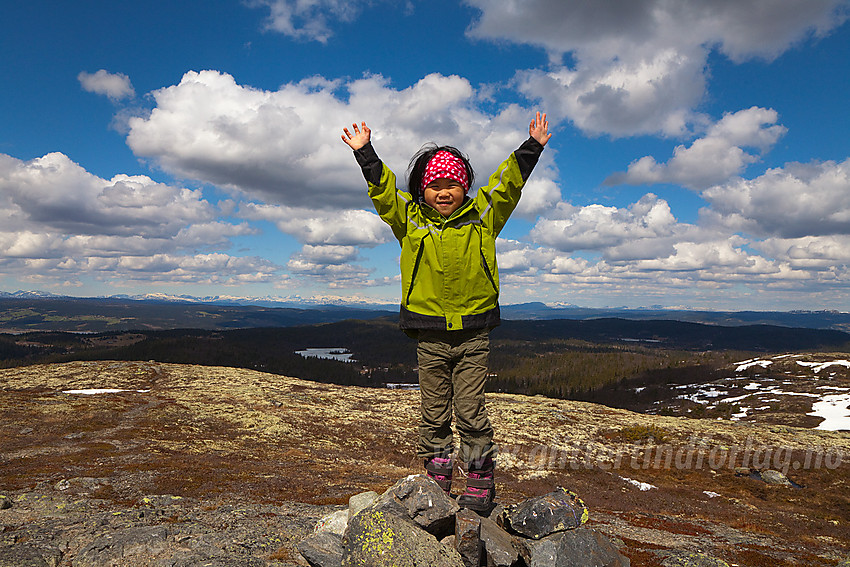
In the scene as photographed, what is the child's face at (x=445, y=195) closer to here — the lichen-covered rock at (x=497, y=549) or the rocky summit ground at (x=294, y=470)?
the lichen-covered rock at (x=497, y=549)

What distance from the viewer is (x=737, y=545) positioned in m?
11.6

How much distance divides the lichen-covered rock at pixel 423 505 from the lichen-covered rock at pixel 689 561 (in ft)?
15.6

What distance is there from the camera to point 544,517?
25.1 ft

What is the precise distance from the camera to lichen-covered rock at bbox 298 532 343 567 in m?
6.65

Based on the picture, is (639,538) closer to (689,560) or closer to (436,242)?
(689,560)

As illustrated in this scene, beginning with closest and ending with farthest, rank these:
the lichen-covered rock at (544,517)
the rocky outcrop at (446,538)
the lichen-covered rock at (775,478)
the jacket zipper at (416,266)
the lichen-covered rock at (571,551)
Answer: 1. the rocky outcrop at (446,538)
2. the lichen-covered rock at (571,551)
3. the jacket zipper at (416,266)
4. the lichen-covered rock at (544,517)
5. the lichen-covered rock at (775,478)

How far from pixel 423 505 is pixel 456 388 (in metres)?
1.99

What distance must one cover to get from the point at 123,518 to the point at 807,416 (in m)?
133

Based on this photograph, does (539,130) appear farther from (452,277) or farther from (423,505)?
(423,505)

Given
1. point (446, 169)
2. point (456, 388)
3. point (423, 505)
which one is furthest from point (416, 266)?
point (423, 505)

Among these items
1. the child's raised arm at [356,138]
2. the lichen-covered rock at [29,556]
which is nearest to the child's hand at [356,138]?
the child's raised arm at [356,138]

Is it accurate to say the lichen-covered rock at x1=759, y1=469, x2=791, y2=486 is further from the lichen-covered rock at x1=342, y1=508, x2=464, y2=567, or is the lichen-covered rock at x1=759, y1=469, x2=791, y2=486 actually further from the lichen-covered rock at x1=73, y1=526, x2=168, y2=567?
the lichen-covered rock at x1=73, y1=526, x2=168, y2=567

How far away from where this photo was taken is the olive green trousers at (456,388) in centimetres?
716

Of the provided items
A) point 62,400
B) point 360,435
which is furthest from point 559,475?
point 62,400
